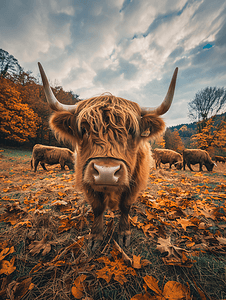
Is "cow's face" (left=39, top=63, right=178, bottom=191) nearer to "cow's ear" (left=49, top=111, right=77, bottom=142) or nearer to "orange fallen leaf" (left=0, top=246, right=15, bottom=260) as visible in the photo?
"cow's ear" (left=49, top=111, right=77, bottom=142)

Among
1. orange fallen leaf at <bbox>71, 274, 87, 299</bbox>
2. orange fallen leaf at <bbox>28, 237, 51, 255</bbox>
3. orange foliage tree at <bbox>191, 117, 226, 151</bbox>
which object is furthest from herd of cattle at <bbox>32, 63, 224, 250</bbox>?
orange foliage tree at <bbox>191, 117, 226, 151</bbox>

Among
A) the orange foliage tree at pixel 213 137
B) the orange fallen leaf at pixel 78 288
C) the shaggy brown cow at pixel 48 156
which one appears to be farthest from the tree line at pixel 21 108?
the orange foliage tree at pixel 213 137

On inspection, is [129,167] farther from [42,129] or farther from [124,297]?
[42,129]

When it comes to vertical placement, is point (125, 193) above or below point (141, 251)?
above

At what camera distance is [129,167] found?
5.92 ft

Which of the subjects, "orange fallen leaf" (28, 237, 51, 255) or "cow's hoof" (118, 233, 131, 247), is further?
"cow's hoof" (118, 233, 131, 247)

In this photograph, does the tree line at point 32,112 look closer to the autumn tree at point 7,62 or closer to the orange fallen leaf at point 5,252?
the autumn tree at point 7,62

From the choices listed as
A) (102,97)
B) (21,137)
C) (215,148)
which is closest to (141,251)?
(102,97)

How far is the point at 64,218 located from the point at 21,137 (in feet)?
78.5

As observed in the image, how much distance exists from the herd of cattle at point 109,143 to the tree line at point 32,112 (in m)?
20.9

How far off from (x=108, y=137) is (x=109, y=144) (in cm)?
13

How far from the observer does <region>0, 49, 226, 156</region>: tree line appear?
57.2ft

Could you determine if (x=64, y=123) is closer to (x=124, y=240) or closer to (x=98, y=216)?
(x=98, y=216)

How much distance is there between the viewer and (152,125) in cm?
223
